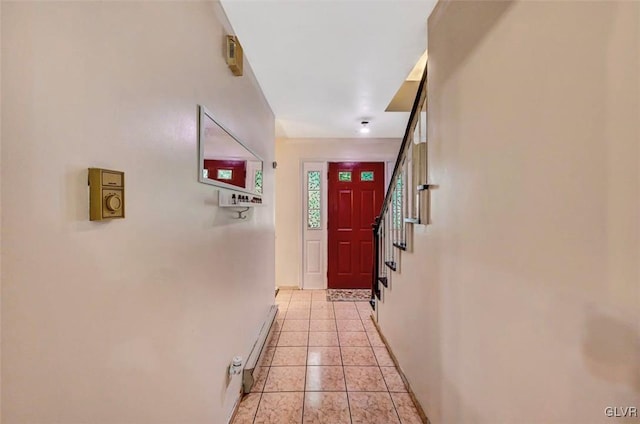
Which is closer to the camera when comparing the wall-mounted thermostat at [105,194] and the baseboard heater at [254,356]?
the wall-mounted thermostat at [105,194]

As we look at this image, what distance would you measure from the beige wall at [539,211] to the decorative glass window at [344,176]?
3.40 metres

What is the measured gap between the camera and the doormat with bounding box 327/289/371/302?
4375 mm

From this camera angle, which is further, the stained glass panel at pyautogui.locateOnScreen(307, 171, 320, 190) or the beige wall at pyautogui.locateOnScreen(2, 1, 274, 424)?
the stained glass panel at pyautogui.locateOnScreen(307, 171, 320, 190)

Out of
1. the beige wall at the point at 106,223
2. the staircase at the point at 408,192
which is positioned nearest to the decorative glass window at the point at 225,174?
the beige wall at the point at 106,223

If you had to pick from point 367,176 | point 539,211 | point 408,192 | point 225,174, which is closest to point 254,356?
point 225,174

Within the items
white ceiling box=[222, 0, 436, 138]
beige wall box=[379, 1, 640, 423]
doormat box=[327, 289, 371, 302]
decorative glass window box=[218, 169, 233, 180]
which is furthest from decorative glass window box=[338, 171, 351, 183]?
beige wall box=[379, 1, 640, 423]

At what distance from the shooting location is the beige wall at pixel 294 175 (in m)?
4.83

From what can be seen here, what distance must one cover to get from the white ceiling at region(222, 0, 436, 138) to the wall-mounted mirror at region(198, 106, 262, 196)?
680 millimetres

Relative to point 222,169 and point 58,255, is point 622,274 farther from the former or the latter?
point 222,169

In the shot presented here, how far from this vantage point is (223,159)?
5.55 ft

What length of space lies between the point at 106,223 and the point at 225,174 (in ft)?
3.38

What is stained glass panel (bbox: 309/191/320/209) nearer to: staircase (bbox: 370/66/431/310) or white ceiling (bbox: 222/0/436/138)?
white ceiling (bbox: 222/0/436/138)

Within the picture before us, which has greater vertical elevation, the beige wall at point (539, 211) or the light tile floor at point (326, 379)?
the beige wall at point (539, 211)

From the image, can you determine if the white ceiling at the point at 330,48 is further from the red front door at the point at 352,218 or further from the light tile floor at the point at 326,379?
the light tile floor at the point at 326,379
